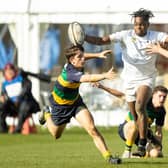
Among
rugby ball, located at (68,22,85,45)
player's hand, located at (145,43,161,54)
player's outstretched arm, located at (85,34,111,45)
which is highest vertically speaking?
player's hand, located at (145,43,161,54)

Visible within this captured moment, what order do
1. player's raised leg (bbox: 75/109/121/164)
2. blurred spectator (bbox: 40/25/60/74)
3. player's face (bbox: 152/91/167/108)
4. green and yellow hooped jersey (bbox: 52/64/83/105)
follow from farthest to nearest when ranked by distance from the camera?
blurred spectator (bbox: 40/25/60/74) → player's face (bbox: 152/91/167/108) → green and yellow hooped jersey (bbox: 52/64/83/105) → player's raised leg (bbox: 75/109/121/164)

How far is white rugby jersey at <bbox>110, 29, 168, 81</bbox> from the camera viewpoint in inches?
618

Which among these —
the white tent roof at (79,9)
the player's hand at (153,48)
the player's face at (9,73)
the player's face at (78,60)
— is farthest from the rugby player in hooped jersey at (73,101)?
the white tent roof at (79,9)

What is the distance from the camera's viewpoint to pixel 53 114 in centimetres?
1546

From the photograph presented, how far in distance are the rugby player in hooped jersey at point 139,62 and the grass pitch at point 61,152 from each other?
30.2 inches

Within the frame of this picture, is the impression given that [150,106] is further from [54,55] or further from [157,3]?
[54,55]

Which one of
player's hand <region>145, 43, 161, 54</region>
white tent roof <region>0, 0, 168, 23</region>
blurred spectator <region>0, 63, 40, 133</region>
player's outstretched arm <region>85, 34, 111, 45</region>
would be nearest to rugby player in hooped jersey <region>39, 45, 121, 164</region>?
player's hand <region>145, 43, 161, 54</region>

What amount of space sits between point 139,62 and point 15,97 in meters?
9.74

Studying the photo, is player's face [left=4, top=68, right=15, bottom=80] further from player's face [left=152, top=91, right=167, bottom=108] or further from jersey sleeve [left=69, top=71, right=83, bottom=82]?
jersey sleeve [left=69, top=71, right=83, bottom=82]

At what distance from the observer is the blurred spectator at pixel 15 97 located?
24.9 meters

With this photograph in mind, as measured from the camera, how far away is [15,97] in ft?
82.6

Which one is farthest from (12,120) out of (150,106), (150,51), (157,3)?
(150,51)

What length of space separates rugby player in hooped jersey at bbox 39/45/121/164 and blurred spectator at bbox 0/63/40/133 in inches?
360

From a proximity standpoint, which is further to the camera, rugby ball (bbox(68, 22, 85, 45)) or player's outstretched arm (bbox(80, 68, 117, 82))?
rugby ball (bbox(68, 22, 85, 45))
